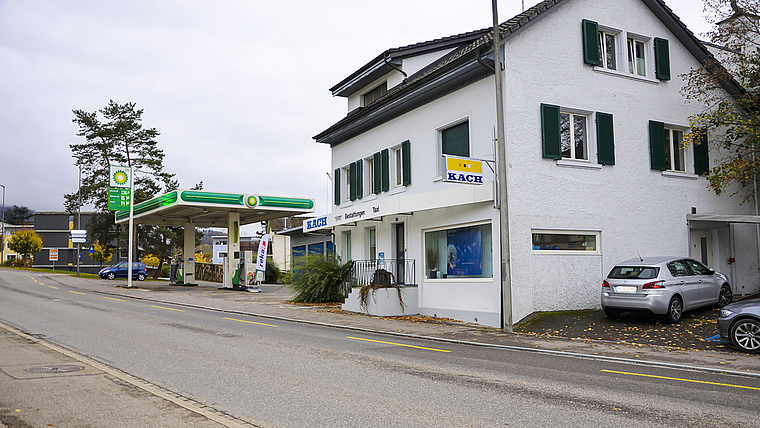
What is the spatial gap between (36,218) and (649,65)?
8904 centimetres

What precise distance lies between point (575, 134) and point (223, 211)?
22.4 metres

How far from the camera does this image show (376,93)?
24.8 m

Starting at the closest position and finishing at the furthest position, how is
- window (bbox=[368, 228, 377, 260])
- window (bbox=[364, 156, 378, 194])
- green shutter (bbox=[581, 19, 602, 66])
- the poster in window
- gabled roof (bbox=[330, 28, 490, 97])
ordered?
the poster in window, green shutter (bbox=[581, 19, 602, 66]), gabled roof (bbox=[330, 28, 490, 97]), window (bbox=[368, 228, 377, 260]), window (bbox=[364, 156, 378, 194])

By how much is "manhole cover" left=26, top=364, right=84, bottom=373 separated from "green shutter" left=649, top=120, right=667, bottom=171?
15840mm

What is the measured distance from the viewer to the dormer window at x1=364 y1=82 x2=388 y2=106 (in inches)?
952

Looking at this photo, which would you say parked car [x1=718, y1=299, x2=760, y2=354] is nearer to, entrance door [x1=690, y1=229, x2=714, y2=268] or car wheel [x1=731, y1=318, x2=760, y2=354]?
car wheel [x1=731, y1=318, x2=760, y2=354]

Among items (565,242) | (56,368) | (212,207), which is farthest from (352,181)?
(56,368)

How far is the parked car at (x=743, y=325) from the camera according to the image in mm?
11203

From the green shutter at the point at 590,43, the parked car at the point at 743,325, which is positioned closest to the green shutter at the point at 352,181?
the green shutter at the point at 590,43

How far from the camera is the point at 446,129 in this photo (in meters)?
18.7

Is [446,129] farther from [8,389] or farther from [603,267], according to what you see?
[8,389]

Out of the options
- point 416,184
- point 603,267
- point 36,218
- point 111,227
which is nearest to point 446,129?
point 416,184

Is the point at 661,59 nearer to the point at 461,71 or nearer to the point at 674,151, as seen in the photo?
the point at 674,151

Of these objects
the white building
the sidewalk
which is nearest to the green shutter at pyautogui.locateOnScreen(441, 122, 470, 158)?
the white building
